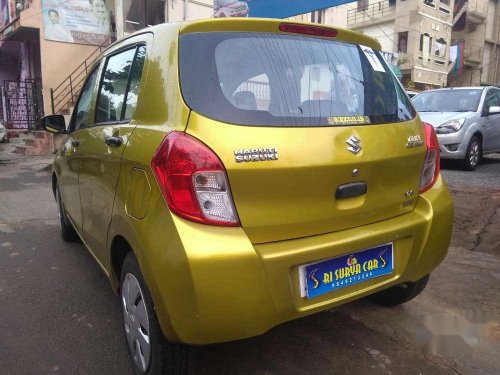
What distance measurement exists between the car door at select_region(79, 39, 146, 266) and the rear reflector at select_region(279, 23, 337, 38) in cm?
74

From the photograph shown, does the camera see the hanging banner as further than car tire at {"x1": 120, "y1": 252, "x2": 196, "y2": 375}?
Yes

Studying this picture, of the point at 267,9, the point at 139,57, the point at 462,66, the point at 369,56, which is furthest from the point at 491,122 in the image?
the point at 462,66

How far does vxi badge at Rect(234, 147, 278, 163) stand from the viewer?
1.81 meters

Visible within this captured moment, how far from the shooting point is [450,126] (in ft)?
24.5

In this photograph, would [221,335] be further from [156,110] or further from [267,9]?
[267,9]

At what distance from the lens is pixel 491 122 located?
8180 millimetres

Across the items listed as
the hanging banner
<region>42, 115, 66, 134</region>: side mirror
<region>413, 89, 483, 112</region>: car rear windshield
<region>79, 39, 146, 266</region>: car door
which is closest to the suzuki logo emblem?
<region>79, 39, 146, 266</region>: car door

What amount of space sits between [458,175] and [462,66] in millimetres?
28776

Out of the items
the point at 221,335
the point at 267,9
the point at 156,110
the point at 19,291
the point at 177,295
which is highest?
the point at 267,9

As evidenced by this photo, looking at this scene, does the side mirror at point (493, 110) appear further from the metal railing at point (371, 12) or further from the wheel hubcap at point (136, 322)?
the metal railing at point (371, 12)

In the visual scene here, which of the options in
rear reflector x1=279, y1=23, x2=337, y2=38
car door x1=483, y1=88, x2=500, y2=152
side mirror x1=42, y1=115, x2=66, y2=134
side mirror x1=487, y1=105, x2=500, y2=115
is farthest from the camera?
car door x1=483, y1=88, x2=500, y2=152

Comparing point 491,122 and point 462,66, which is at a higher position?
point 462,66

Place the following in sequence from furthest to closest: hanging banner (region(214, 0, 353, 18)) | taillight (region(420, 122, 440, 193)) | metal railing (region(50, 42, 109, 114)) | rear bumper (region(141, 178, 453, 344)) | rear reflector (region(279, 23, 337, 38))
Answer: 1. metal railing (region(50, 42, 109, 114))
2. hanging banner (region(214, 0, 353, 18))
3. taillight (region(420, 122, 440, 193))
4. rear reflector (region(279, 23, 337, 38))
5. rear bumper (region(141, 178, 453, 344))

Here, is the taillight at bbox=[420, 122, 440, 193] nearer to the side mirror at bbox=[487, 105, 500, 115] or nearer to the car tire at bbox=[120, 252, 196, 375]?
the car tire at bbox=[120, 252, 196, 375]
